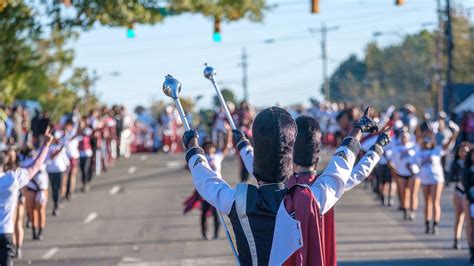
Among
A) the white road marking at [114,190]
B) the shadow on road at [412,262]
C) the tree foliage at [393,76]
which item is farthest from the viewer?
the tree foliage at [393,76]

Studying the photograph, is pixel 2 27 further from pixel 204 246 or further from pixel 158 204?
pixel 204 246

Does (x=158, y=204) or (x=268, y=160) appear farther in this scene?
(x=158, y=204)

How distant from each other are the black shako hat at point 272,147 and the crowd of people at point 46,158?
489cm

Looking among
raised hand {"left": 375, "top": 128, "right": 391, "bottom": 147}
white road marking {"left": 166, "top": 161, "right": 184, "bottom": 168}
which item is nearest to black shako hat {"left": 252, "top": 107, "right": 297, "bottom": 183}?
raised hand {"left": 375, "top": 128, "right": 391, "bottom": 147}

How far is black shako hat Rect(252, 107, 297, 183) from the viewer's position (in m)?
6.36

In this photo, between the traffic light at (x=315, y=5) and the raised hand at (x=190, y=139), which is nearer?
the raised hand at (x=190, y=139)

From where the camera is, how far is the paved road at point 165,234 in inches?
704

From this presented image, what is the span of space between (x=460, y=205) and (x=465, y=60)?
59.6m

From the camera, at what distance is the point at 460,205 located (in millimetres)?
17562

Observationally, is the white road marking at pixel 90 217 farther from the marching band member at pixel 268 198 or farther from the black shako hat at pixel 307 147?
the marching band member at pixel 268 198

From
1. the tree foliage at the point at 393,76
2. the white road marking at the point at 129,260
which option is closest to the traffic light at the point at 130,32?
the white road marking at the point at 129,260

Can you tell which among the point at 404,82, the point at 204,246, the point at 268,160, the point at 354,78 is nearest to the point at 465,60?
the point at 404,82

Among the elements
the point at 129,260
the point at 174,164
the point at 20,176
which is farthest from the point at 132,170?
the point at 20,176

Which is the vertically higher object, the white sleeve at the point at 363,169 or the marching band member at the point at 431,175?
the white sleeve at the point at 363,169
